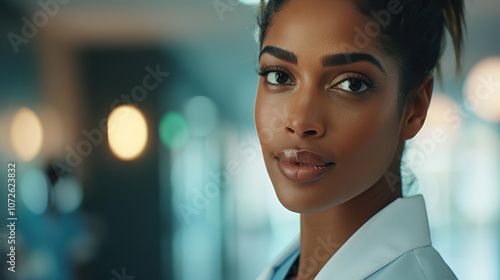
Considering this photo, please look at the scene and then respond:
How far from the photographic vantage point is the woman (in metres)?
0.67

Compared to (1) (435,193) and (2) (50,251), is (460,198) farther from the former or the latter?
(2) (50,251)

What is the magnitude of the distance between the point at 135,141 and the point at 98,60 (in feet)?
1.75

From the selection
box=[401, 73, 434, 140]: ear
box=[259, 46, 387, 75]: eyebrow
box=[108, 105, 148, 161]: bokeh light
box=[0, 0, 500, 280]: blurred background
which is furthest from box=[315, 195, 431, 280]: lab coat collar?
box=[108, 105, 148, 161]: bokeh light

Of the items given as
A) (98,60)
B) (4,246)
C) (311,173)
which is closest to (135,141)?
(98,60)

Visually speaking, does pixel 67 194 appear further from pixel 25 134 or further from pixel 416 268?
pixel 416 268

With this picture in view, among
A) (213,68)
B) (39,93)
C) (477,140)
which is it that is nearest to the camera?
(39,93)

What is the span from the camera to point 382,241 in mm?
694

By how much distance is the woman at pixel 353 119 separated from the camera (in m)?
0.67

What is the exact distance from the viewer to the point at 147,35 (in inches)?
111

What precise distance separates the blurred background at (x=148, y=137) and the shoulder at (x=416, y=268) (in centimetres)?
110

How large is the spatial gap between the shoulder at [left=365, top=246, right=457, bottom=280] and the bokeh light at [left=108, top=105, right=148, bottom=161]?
233cm

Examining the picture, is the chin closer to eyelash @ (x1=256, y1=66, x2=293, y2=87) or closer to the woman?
the woman

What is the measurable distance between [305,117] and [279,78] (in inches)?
4.6

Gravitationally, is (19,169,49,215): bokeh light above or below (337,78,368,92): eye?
below
